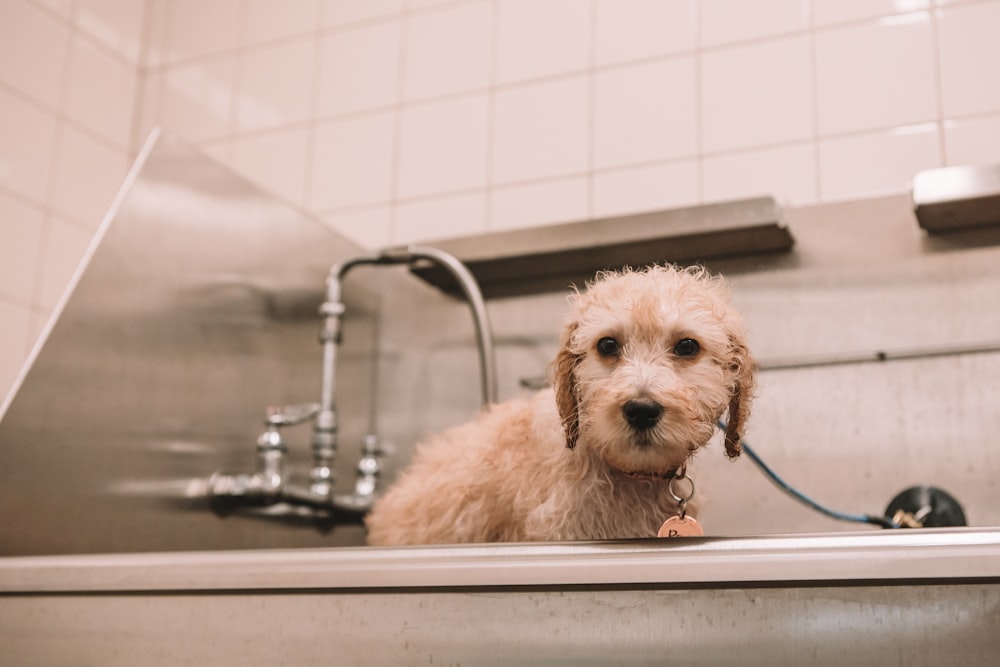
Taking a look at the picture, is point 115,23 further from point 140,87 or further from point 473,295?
point 473,295

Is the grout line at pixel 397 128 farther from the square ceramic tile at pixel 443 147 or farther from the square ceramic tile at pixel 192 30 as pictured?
the square ceramic tile at pixel 192 30

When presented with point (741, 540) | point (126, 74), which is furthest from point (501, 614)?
point (126, 74)

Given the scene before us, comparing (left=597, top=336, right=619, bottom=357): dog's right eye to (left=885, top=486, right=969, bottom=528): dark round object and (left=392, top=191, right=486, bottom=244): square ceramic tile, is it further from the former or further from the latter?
(left=392, top=191, right=486, bottom=244): square ceramic tile

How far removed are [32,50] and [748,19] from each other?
170 cm

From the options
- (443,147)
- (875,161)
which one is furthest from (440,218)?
(875,161)

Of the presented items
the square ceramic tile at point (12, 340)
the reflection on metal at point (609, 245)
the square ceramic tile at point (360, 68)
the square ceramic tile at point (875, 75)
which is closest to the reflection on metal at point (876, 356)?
the reflection on metal at point (609, 245)

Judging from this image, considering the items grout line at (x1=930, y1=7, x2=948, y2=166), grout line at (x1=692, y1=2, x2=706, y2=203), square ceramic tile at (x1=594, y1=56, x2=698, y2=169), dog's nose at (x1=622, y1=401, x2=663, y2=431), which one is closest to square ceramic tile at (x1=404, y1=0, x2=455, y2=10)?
square ceramic tile at (x1=594, y1=56, x2=698, y2=169)

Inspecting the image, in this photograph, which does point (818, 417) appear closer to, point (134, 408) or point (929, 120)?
point (929, 120)

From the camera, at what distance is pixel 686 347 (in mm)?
1074

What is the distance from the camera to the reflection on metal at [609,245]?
176 centimetres

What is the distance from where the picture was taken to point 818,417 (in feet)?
5.73

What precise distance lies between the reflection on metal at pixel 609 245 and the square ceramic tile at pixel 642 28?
0.48m

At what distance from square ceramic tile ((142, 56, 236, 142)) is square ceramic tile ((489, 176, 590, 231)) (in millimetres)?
877

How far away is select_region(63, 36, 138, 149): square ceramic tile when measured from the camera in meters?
2.50
